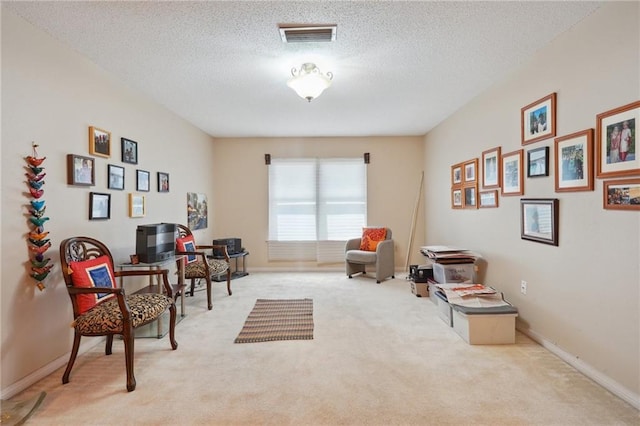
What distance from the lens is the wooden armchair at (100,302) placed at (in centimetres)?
204

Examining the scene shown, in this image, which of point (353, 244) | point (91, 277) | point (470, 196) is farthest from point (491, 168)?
point (91, 277)

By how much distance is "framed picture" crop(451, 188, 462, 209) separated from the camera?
4.15 metres

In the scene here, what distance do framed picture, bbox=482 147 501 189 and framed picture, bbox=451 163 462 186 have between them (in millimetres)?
599

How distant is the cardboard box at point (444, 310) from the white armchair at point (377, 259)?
4.99 feet

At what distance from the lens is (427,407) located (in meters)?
1.80

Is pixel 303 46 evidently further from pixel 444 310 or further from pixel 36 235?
pixel 444 310

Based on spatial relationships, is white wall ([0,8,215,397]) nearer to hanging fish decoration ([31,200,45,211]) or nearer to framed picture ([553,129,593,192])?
hanging fish decoration ([31,200,45,211])

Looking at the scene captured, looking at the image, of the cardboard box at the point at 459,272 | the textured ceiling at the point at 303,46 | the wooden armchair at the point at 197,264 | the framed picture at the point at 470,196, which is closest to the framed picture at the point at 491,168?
the framed picture at the point at 470,196

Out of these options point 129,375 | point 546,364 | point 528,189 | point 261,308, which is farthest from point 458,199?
point 129,375

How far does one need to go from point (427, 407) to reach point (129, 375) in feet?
6.34

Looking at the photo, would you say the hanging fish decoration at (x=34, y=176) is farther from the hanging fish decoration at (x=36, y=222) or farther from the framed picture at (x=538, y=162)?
the framed picture at (x=538, y=162)

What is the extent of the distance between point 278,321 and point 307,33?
2695mm

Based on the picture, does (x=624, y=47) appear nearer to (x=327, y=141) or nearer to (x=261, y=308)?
Answer: (x=261, y=308)

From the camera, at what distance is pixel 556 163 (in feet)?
7.89
